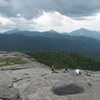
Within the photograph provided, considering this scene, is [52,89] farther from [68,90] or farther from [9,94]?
[9,94]

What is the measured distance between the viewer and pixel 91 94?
34.5 meters

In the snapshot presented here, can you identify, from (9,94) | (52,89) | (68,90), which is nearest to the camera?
(9,94)

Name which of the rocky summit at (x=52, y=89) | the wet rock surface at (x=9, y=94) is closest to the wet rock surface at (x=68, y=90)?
the rocky summit at (x=52, y=89)

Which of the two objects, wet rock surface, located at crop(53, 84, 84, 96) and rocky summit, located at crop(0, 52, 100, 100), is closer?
rocky summit, located at crop(0, 52, 100, 100)

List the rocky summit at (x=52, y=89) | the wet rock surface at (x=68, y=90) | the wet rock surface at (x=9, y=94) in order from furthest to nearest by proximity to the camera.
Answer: the wet rock surface at (x=68, y=90)
the wet rock surface at (x=9, y=94)
the rocky summit at (x=52, y=89)

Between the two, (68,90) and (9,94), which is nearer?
(9,94)

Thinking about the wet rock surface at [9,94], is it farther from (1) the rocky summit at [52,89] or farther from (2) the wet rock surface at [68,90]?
(2) the wet rock surface at [68,90]

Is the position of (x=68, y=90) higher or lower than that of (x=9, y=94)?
higher

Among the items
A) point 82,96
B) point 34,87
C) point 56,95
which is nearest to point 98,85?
point 82,96

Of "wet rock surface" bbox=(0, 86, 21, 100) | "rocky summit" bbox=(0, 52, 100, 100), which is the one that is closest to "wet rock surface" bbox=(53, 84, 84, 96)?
"rocky summit" bbox=(0, 52, 100, 100)

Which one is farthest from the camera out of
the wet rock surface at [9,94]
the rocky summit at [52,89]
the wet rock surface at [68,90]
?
the wet rock surface at [68,90]

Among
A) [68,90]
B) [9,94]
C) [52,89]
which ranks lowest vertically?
[9,94]

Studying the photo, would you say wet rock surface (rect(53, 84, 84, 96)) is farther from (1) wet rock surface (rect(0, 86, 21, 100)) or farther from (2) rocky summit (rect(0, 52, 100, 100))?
(1) wet rock surface (rect(0, 86, 21, 100))

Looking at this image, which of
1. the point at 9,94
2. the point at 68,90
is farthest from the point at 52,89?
the point at 9,94
